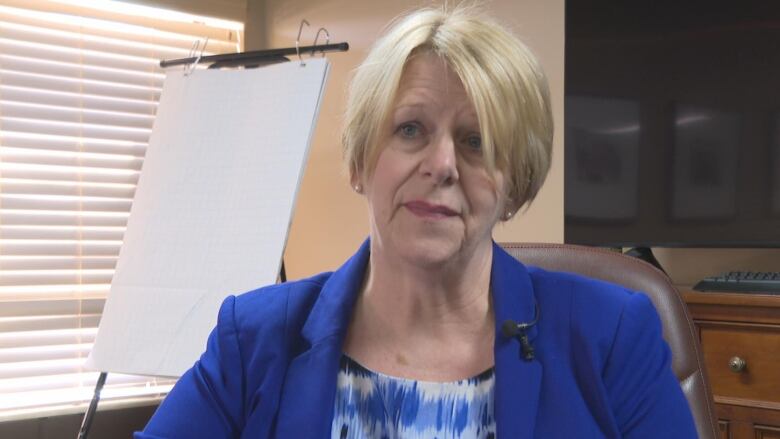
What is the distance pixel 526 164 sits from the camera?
0.99 m

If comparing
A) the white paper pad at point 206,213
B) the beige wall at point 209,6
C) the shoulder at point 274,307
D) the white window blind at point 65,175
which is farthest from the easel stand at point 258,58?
the shoulder at point 274,307

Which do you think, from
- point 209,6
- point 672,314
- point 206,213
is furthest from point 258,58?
point 672,314

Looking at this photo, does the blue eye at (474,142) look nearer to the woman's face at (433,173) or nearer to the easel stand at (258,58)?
the woman's face at (433,173)

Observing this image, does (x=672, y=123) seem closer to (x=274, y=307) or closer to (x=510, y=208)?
(x=510, y=208)

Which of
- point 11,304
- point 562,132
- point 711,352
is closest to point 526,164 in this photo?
point 711,352

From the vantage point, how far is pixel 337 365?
1.01m

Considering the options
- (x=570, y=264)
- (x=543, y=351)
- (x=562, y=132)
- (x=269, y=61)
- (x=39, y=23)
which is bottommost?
(x=543, y=351)

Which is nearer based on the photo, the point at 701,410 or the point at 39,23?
the point at 701,410

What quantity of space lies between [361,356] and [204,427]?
225 mm

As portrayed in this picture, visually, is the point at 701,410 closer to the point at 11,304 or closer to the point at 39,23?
the point at 11,304

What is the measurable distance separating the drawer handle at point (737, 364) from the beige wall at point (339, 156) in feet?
1.19

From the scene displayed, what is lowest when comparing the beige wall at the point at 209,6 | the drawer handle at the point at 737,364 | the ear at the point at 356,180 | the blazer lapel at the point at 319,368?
the drawer handle at the point at 737,364

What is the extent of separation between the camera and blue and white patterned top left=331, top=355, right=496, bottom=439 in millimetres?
975

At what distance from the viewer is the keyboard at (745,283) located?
56.6 inches
